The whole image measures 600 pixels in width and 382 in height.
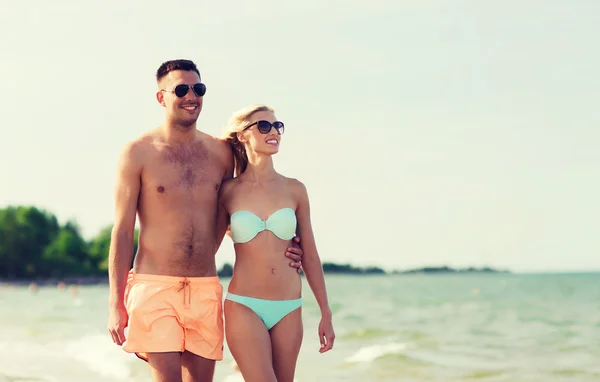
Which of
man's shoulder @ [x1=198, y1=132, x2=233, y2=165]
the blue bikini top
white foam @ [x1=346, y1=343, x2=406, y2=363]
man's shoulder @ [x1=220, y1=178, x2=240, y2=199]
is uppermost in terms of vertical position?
man's shoulder @ [x1=198, y1=132, x2=233, y2=165]

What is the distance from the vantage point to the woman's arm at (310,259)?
19.3ft

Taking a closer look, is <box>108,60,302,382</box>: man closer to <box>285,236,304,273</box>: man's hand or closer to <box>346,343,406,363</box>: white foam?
<box>285,236,304,273</box>: man's hand

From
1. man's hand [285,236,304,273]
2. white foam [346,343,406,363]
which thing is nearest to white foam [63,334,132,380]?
white foam [346,343,406,363]

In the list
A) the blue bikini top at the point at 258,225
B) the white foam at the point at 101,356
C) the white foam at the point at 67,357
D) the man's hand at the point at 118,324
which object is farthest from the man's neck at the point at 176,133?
the white foam at the point at 101,356

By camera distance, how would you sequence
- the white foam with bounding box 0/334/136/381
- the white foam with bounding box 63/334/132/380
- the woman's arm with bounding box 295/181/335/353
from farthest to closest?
the white foam with bounding box 63/334/132/380 < the white foam with bounding box 0/334/136/381 < the woman's arm with bounding box 295/181/335/353

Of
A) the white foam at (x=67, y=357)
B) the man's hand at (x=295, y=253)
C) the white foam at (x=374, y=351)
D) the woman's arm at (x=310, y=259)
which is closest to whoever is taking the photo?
the man's hand at (x=295, y=253)

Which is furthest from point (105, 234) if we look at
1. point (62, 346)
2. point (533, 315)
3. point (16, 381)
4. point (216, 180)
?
point (216, 180)

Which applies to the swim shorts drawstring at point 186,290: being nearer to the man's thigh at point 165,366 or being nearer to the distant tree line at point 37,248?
the man's thigh at point 165,366

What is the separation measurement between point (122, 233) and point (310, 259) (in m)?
1.21

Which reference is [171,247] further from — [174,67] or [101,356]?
[101,356]

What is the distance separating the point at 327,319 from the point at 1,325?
79.4ft

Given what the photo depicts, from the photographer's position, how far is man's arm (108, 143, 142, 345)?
18.3 feet

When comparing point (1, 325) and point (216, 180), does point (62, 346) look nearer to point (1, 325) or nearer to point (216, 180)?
point (1, 325)

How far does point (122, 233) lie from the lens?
18.4ft
